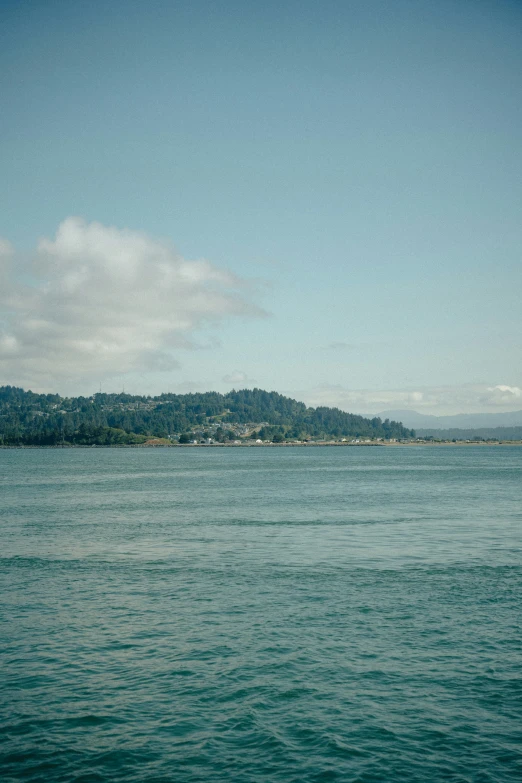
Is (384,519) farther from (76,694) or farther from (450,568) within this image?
(76,694)

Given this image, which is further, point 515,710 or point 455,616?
point 455,616

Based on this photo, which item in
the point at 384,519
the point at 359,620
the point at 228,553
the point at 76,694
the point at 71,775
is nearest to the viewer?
the point at 71,775

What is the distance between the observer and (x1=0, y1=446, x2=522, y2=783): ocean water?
1470cm

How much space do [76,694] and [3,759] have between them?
3.39 metres

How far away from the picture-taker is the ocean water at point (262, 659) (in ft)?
48.2

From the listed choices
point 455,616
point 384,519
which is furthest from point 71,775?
point 384,519

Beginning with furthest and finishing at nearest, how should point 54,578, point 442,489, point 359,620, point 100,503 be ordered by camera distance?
point 442,489
point 100,503
point 54,578
point 359,620

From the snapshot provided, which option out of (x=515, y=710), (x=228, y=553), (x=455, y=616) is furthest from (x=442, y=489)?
(x=515, y=710)

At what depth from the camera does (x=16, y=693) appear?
58.5 ft

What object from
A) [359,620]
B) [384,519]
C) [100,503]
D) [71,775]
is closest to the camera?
[71,775]

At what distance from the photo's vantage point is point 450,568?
32.5 metres

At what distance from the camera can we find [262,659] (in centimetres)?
2027

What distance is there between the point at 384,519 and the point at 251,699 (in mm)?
36676

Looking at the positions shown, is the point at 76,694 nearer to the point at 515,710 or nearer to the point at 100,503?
the point at 515,710
